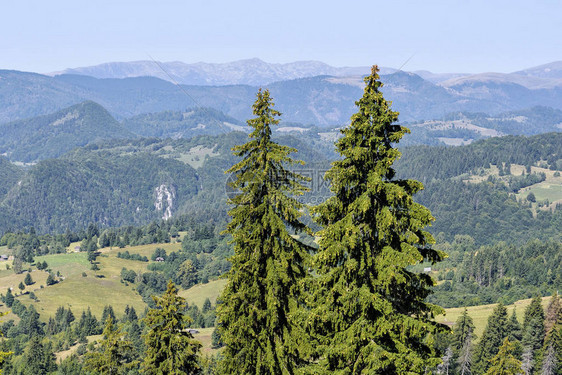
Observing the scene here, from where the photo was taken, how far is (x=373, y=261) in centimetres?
1825

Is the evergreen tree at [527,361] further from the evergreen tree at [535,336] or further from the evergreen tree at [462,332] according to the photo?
the evergreen tree at [462,332]

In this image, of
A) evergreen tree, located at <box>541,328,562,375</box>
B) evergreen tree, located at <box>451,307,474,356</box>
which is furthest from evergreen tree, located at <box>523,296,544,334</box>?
evergreen tree, located at <box>541,328,562,375</box>

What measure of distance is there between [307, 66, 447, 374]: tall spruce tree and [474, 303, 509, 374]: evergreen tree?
339 feet

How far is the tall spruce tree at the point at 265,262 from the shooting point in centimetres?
2370

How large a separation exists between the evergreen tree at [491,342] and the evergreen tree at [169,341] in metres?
93.7

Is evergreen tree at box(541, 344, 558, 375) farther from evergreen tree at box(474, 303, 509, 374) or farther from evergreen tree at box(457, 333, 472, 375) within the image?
evergreen tree at box(474, 303, 509, 374)

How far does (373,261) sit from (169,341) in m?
20.0

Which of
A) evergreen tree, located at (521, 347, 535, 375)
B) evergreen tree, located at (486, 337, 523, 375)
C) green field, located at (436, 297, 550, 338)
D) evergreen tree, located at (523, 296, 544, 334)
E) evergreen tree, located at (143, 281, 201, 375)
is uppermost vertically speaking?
evergreen tree, located at (143, 281, 201, 375)

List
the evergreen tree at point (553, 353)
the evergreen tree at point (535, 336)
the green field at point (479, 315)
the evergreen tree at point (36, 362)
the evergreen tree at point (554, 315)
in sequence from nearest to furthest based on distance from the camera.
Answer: the evergreen tree at point (553, 353), the evergreen tree at point (554, 315), the evergreen tree at point (535, 336), the evergreen tree at point (36, 362), the green field at point (479, 315)

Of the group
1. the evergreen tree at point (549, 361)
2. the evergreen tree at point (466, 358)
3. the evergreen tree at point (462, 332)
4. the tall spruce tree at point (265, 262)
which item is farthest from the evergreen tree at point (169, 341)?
the evergreen tree at point (462, 332)

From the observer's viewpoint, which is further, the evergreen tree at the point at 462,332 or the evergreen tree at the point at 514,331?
the evergreen tree at the point at 514,331

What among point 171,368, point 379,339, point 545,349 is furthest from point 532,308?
point 379,339

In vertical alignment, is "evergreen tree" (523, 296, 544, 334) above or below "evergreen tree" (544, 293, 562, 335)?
below

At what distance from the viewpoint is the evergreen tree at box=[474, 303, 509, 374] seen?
10931 centimetres
